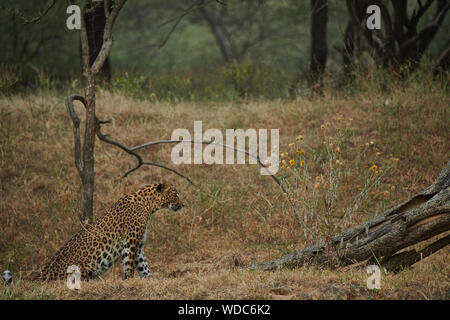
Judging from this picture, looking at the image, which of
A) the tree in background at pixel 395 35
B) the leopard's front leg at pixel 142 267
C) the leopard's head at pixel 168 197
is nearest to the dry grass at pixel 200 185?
the leopard's front leg at pixel 142 267

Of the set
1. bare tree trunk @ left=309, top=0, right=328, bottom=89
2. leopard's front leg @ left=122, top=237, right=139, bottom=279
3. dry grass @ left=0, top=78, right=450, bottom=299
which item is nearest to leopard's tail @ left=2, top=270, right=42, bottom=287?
dry grass @ left=0, top=78, right=450, bottom=299

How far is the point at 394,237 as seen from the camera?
17.8 feet

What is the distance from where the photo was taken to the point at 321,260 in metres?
5.88

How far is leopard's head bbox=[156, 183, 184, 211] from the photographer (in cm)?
660

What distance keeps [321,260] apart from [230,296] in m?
1.39

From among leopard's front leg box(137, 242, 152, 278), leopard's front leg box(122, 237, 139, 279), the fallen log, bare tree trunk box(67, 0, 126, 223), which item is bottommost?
leopard's front leg box(137, 242, 152, 278)

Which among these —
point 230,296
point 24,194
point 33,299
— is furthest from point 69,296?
point 24,194

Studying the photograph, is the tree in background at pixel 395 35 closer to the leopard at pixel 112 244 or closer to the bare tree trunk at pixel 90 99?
the bare tree trunk at pixel 90 99

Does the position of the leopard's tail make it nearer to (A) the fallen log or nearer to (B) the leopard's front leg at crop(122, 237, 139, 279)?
(B) the leopard's front leg at crop(122, 237, 139, 279)

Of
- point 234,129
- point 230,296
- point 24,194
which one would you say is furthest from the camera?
point 234,129

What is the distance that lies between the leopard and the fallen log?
139 cm

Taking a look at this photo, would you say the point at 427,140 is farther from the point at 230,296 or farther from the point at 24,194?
the point at 24,194
